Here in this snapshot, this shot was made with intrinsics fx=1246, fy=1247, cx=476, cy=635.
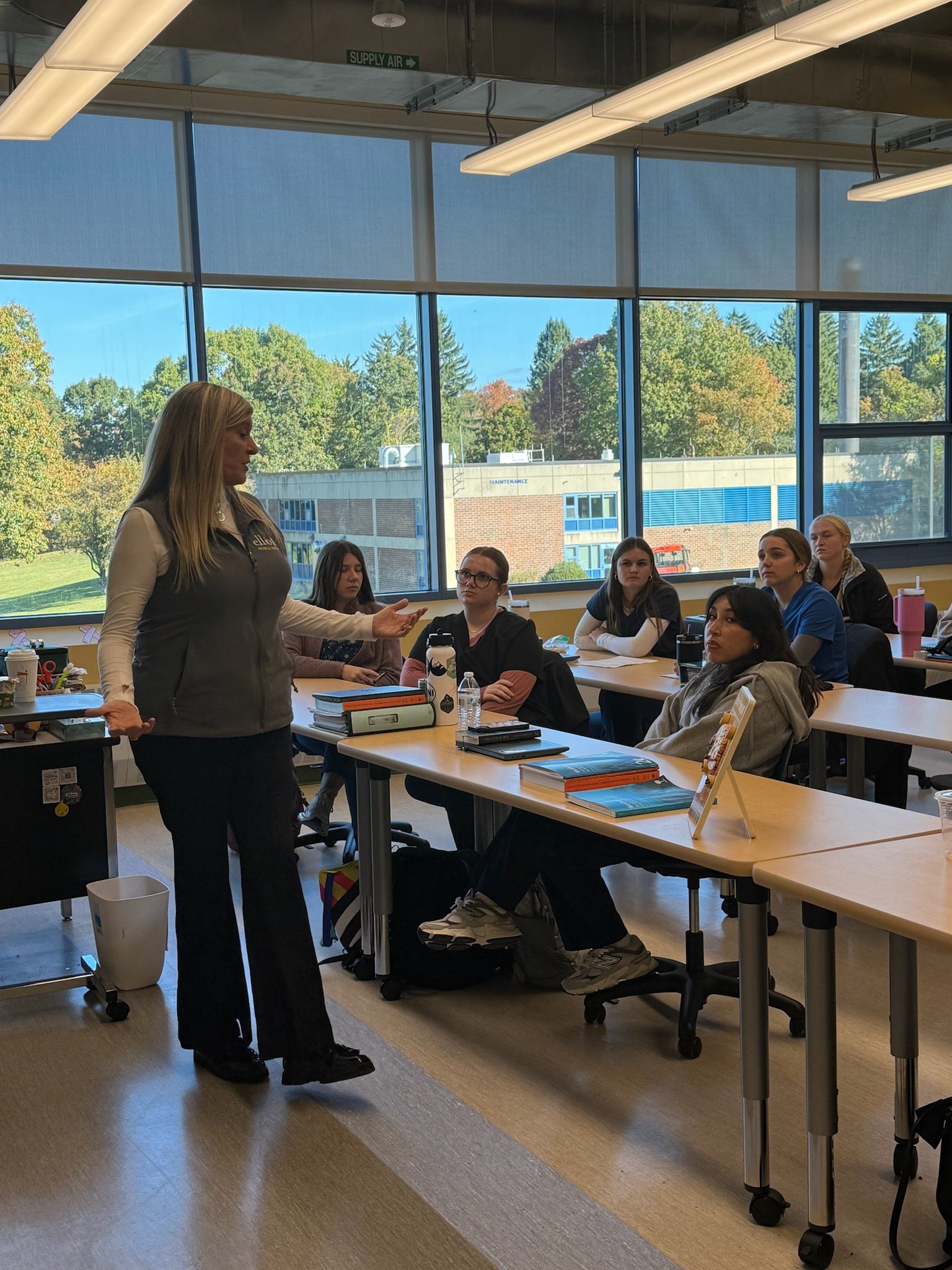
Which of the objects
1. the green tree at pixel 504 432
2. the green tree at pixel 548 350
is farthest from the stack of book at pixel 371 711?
the green tree at pixel 548 350

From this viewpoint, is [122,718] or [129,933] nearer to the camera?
[122,718]

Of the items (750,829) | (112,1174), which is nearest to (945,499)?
(750,829)

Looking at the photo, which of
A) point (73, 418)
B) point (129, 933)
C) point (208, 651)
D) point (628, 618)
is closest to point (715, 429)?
point (628, 618)

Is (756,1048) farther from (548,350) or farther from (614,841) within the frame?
(548,350)

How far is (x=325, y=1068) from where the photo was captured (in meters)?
2.83

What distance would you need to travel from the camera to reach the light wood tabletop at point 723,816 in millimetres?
2365

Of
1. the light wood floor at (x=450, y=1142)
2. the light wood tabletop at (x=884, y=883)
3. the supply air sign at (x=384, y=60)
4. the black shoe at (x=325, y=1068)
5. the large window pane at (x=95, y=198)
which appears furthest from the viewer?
the large window pane at (x=95, y=198)

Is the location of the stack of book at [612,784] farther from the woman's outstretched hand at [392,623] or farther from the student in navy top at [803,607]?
the student in navy top at [803,607]

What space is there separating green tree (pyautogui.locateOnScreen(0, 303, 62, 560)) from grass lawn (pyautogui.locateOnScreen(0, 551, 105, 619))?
0.23 feet

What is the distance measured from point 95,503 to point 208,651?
3.76 meters

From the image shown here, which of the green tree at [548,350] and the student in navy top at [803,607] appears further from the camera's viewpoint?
the green tree at [548,350]

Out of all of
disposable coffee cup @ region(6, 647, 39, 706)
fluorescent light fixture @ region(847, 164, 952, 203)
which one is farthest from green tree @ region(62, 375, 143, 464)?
fluorescent light fixture @ region(847, 164, 952, 203)

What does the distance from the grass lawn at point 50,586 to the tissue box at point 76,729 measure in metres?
2.65

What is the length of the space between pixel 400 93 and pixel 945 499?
481cm
